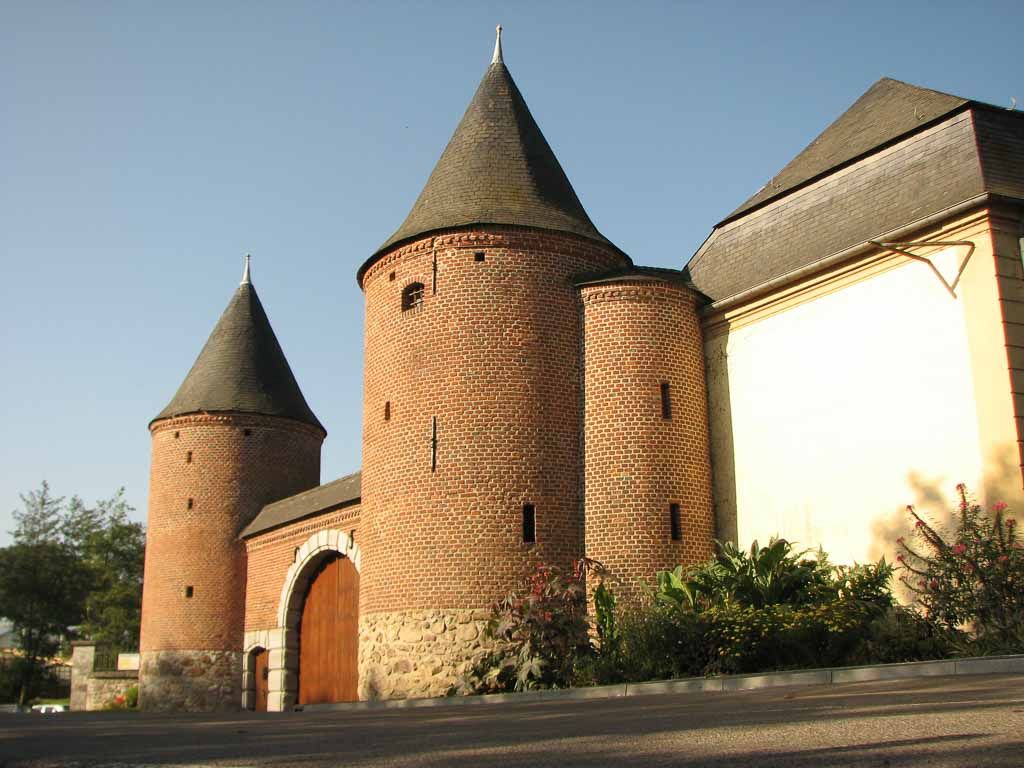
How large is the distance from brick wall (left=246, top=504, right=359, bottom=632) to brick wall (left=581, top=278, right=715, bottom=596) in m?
6.56

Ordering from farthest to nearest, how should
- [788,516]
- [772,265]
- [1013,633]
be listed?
1. [772,265]
2. [788,516]
3. [1013,633]

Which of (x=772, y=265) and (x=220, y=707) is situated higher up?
(x=772, y=265)

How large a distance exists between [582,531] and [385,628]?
3.34 meters

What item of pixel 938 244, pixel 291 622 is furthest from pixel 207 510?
pixel 938 244

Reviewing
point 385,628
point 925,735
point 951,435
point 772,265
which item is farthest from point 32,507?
point 925,735

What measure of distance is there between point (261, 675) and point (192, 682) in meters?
2.11

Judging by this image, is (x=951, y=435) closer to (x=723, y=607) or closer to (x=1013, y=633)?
(x=1013, y=633)

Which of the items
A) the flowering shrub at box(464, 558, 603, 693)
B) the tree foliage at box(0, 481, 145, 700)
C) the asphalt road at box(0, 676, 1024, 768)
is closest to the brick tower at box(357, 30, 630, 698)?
the flowering shrub at box(464, 558, 603, 693)

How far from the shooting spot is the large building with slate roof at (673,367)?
1384cm

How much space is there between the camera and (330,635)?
2136cm

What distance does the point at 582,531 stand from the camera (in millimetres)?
16297

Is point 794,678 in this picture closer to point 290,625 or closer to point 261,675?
point 290,625

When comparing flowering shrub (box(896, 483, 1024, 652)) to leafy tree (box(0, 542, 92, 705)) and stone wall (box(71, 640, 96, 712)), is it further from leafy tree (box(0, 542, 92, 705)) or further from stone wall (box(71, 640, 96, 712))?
leafy tree (box(0, 542, 92, 705))

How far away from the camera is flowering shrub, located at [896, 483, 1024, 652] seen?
11.9 meters
